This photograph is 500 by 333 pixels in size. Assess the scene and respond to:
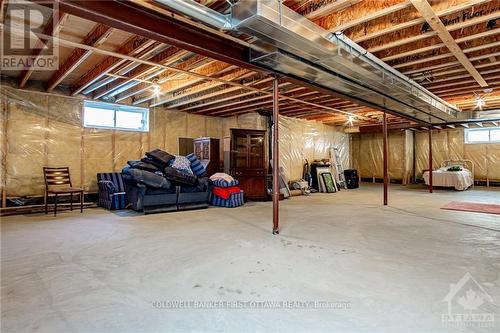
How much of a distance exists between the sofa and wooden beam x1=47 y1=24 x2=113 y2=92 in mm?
1959

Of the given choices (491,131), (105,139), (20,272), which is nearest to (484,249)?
(20,272)

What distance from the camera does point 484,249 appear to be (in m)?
3.12

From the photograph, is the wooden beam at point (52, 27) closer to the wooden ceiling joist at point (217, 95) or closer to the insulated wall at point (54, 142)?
the insulated wall at point (54, 142)

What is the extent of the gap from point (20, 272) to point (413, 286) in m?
3.34

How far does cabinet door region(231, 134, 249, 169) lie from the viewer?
7133 mm

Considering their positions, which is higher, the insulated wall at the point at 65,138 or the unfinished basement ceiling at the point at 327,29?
the unfinished basement ceiling at the point at 327,29

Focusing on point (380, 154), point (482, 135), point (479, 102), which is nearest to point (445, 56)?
point (479, 102)

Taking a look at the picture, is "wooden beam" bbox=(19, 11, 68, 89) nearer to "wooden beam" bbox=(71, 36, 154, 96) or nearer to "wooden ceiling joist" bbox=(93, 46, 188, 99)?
"wooden beam" bbox=(71, 36, 154, 96)

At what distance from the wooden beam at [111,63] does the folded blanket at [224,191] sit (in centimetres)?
317

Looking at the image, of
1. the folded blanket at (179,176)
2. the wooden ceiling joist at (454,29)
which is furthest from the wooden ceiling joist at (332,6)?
the folded blanket at (179,176)

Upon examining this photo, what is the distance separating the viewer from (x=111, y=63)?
4.38 metres

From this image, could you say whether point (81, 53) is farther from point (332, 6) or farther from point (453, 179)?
point (453, 179)

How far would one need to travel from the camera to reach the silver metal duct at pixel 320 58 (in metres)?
2.51

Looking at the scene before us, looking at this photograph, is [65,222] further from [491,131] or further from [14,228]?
[491,131]
